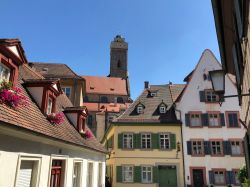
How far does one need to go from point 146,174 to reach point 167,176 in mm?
2105

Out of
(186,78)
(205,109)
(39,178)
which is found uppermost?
(186,78)

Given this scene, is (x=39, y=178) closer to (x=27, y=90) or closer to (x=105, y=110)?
(x=27, y=90)

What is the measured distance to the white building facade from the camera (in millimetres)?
26078

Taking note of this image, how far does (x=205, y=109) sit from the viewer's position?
28.1m

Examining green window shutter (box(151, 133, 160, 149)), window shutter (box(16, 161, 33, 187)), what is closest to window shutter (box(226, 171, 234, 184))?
green window shutter (box(151, 133, 160, 149))

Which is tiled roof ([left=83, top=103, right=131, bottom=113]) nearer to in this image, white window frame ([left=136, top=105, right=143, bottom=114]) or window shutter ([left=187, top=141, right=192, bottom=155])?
white window frame ([left=136, top=105, right=143, bottom=114])

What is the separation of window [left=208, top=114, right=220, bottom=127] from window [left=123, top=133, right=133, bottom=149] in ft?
27.7

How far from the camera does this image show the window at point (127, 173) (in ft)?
87.5

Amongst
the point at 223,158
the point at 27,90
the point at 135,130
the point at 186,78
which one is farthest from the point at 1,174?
the point at 186,78

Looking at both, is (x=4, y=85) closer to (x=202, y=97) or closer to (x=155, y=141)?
(x=155, y=141)

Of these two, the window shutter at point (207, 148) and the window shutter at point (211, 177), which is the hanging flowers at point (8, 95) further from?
the window shutter at point (211, 177)

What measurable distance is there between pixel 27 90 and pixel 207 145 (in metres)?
21.1

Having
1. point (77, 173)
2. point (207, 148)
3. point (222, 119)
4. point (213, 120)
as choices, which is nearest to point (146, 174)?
point (207, 148)

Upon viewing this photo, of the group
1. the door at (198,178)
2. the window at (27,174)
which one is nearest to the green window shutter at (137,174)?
the door at (198,178)
